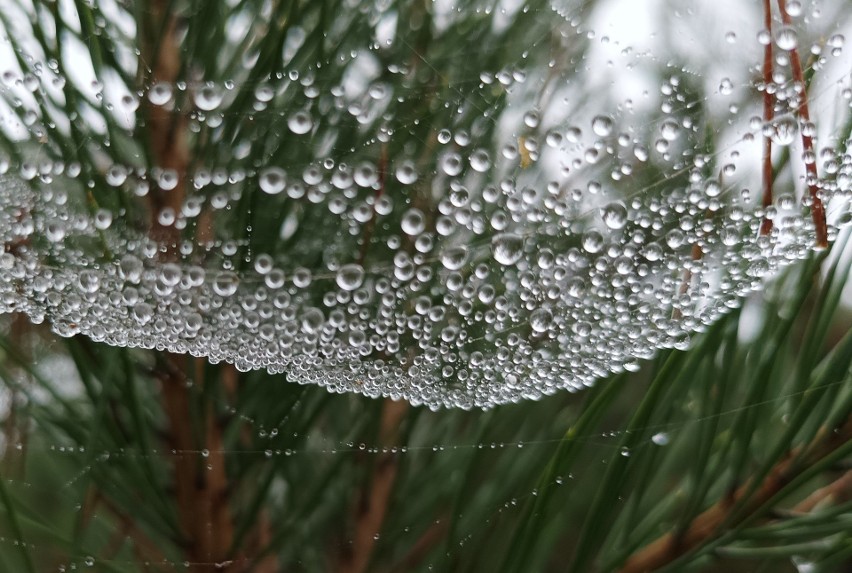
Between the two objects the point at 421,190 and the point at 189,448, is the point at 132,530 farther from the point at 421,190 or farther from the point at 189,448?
the point at 421,190

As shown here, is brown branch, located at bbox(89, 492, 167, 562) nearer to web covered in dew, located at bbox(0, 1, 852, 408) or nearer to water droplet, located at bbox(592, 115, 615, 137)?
web covered in dew, located at bbox(0, 1, 852, 408)

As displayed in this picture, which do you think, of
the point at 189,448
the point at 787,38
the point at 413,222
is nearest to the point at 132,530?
the point at 189,448

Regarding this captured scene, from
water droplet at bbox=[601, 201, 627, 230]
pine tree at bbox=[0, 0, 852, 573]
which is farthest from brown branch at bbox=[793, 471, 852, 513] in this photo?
water droplet at bbox=[601, 201, 627, 230]

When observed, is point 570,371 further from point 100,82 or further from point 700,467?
point 100,82

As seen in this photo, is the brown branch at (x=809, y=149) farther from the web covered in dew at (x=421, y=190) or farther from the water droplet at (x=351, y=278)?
the water droplet at (x=351, y=278)

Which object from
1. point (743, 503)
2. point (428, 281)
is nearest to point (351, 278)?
point (428, 281)

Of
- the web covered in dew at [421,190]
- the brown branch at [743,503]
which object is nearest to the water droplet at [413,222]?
the web covered in dew at [421,190]
